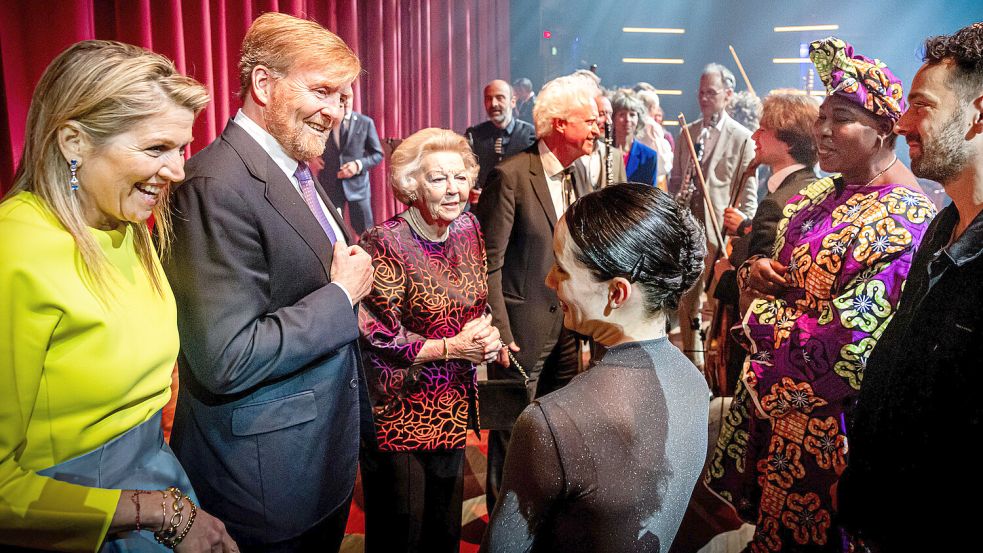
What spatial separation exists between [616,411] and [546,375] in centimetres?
183

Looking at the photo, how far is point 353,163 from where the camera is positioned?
19.4 ft

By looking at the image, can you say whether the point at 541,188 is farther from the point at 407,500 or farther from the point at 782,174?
the point at 407,500

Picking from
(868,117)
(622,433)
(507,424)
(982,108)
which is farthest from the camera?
(507,424)

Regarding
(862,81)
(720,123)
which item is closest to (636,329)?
(862,81)

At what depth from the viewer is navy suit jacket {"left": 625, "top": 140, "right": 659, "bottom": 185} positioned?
4.78 m

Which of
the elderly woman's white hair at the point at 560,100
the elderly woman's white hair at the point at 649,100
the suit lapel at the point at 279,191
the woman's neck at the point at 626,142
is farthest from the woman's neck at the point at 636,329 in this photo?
the elderly woman's white hair at the point at 649,100

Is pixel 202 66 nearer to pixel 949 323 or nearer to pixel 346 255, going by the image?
pixel 346 255

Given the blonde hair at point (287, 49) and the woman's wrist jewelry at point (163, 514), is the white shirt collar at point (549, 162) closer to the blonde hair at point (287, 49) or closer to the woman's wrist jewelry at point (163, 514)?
the blonde hair at point (287, 49)

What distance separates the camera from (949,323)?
4.12ft

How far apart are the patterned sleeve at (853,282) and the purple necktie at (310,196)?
1346 mm

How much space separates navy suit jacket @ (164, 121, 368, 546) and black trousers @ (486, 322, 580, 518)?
3.88ft

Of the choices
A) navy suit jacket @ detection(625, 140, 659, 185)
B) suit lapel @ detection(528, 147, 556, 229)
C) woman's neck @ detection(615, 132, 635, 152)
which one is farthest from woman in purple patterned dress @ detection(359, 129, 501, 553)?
woman's neck @ detection(615, 132, 635, 152)

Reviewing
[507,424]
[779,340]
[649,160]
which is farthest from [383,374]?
[649,160]

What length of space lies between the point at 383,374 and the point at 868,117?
1615 mm
